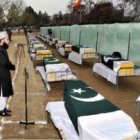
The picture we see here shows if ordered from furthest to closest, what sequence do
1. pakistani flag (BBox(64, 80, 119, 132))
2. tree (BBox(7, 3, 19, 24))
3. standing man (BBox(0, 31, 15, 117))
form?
1. tree (BBox(7, 3, 19, 24))
2. standing man (BBox(0, 31, 15, 117))
3. pakistani flag (BBox(64, 80, 119, 132))

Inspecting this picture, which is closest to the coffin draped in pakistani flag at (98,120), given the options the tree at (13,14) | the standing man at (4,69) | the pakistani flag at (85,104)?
the pakistani flag at (85,104)

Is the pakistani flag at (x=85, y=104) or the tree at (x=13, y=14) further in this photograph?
the tree at (x=13, y=14)

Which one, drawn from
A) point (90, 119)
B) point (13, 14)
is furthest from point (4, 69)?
point (13, 14)

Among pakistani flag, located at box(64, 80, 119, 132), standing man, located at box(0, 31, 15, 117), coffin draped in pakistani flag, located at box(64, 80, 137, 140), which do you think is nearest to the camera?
Answer: coffin draped in pakistani flag, located at box(64, 80, 137, 140)

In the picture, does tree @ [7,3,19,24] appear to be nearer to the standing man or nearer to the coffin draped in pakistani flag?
the standing man

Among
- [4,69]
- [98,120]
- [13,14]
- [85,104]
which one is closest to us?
[98,120]

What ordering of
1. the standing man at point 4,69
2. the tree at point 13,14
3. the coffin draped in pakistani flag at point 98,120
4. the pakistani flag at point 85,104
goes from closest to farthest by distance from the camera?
the coffin draped in pakistani flag at point 98,120, the pakistani flag at point 85,104, the standing man at point 4,69, the tree at point 13,14

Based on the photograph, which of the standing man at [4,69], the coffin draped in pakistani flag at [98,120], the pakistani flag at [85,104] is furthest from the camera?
the standing man at [4,69]

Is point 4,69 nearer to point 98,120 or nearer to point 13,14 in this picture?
point 98,120

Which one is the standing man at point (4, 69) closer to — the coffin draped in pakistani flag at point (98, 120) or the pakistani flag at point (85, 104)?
the pakistani flag at point (85, 104)

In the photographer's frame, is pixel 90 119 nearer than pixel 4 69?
Yes

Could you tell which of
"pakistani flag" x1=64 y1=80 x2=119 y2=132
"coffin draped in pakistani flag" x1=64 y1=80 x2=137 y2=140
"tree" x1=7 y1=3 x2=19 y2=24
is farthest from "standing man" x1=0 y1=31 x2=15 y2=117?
"tree" x1=7 y1=3 x2=19 y2=24

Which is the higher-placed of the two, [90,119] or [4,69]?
[4,69]

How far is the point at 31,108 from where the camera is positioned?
1041cm
